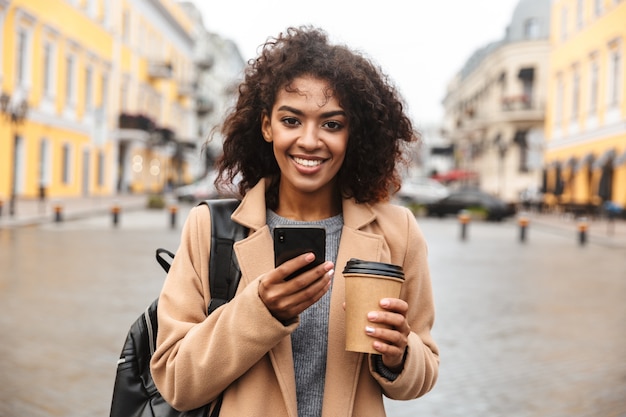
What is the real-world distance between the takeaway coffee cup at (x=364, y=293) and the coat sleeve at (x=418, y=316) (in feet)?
0.62

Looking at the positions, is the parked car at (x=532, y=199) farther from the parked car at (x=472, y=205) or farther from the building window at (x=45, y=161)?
the building window at (x=45, y=161)

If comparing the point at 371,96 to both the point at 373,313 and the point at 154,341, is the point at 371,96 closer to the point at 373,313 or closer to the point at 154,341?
the point at 373,313

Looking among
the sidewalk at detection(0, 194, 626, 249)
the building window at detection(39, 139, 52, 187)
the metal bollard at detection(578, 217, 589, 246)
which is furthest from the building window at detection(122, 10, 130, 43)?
the metal bollard at detection(578, 217, 589, 246)

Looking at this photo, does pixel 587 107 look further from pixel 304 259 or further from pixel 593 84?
pixel 304 259

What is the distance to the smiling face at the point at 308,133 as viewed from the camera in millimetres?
2004

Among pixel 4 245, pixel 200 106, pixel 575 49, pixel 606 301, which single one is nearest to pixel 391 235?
Result: pixel 606 301

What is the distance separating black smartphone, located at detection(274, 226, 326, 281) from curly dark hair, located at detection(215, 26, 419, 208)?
496mm

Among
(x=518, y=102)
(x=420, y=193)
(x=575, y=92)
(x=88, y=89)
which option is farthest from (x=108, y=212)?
(x=518, y=102)

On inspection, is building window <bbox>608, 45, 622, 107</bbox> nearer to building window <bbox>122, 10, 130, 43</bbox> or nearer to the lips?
building window <bbox>122, 10, 130, 43</bbox>

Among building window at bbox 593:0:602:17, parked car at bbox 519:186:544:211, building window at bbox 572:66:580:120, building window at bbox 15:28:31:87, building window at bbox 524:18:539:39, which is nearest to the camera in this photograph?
building window at bbox 15:28:31:87

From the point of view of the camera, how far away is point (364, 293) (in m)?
1.74

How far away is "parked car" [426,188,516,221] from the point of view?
31.2 meters

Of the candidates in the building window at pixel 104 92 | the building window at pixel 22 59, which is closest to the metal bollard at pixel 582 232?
the building window at pixel 22 59

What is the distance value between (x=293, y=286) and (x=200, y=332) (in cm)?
31
